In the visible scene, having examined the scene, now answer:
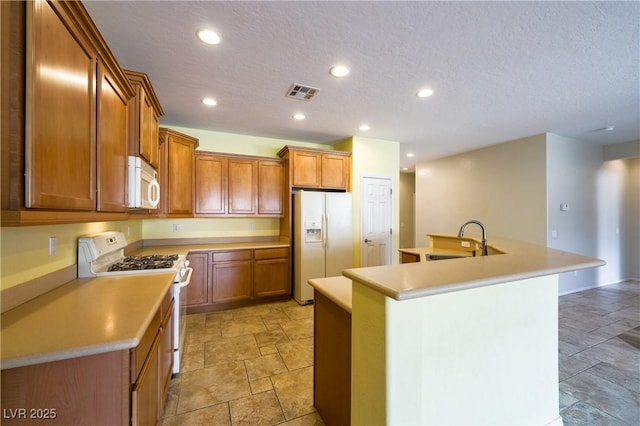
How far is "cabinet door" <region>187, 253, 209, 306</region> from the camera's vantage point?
11.4 ft

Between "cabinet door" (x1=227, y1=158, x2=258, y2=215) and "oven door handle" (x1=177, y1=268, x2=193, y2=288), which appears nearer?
"oven door handle" (x1=177, y1=268, x2=193, y2=288)

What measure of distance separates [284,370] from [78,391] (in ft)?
5.32

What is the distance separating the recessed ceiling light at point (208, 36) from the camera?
183 cm

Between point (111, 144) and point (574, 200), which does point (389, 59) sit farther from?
point (574, 200)

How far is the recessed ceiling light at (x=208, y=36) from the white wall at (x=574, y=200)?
4997 millimetres

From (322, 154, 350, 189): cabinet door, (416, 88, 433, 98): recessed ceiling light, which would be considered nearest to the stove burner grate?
(322, 154, 350, 189): cabinet door

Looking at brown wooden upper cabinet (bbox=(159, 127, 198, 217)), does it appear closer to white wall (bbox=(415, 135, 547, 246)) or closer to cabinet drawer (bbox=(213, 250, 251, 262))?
cabinet drawer (bbox=(213, 250, 251, 262))

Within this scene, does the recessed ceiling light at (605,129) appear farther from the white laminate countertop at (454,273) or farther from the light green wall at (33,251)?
the light green wall at (33,251)

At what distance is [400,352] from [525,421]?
116 cm

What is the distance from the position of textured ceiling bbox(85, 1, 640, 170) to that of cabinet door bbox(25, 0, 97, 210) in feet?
2.27

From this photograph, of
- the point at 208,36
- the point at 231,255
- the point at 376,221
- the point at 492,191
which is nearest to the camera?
the point at 208,36

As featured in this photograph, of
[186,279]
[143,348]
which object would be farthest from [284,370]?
[143,348]

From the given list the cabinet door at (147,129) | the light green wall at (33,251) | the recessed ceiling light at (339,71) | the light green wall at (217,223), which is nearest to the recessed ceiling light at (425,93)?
the recessed ceiling light at (339,71)

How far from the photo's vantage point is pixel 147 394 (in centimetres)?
126
